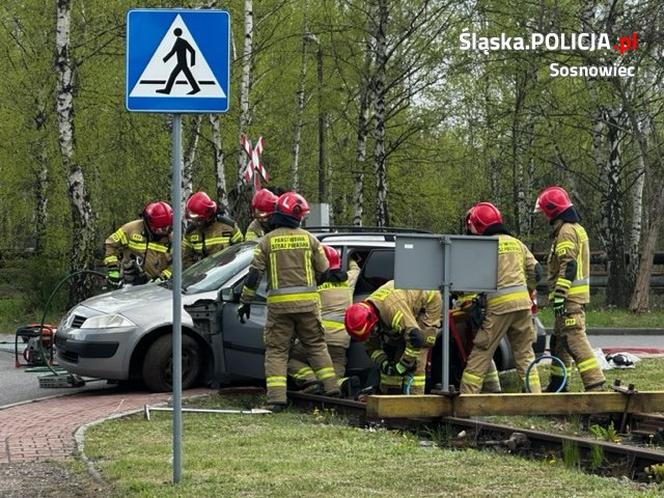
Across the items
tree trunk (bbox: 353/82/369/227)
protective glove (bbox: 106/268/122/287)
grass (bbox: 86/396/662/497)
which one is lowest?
grass (bbox: 86/396/662/497)

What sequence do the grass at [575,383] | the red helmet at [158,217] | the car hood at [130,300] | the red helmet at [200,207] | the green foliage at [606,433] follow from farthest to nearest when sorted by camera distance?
1. the red helmet at [158,217]
2. the red helmet at [200,207]
3. the car hood at [130,300]
4. the grass at [575,383]
5. the green foliage at [606,433]

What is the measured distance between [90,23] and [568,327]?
17.5m

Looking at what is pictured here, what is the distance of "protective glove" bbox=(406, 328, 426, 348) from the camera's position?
10289mm

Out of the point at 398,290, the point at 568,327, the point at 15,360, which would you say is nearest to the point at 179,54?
the point at 398,290

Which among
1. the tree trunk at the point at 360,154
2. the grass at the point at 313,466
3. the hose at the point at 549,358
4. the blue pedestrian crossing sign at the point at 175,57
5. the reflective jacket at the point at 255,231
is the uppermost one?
the tree trunk at the point at 360,154

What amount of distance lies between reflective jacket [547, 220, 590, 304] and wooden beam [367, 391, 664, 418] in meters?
1.78

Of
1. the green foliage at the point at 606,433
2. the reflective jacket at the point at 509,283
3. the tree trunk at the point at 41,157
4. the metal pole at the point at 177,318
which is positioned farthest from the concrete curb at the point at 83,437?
the tree trunk at the point at 41,157

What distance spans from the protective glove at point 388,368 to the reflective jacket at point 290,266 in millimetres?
795

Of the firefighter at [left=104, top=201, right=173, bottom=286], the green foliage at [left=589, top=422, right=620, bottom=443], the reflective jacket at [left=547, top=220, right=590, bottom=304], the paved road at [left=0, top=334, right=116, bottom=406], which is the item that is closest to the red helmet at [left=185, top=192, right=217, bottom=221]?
the firefighter at [left=104, top=201, right=173, bottom=286]

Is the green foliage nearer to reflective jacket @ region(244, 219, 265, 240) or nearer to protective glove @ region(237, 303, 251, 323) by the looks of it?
protective glove @ region(237, 303, 251, 323)

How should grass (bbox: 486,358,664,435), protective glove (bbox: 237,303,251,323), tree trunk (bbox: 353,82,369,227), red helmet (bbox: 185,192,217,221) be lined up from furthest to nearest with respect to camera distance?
tree trunk (bbox: 353,82,369,227)
red helmet (bbox: 185,192,217,221)
protective glove (bbox: 237,303,251,323)
grass (bbox: 486,358,664,435)

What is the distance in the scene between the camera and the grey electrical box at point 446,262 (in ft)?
32.3

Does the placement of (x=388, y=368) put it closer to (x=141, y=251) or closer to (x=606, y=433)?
(x=606, y=433)

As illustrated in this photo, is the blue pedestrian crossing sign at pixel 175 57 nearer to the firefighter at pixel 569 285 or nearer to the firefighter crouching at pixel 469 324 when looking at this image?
the firefighter crouching at pixel 469 324
